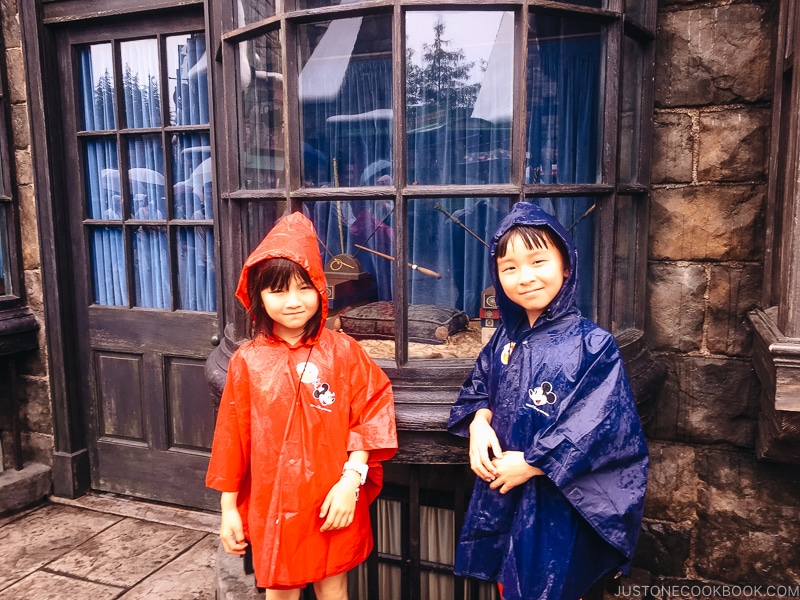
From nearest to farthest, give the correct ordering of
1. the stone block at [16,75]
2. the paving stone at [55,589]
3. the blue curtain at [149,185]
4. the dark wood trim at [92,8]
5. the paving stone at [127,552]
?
the paving stone at [55,589] → the paving stone at [127,552] → the dark wood trim at [92,8] → the blue curtain at [149,185] → the stone block at [16,75]

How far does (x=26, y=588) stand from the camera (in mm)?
2842

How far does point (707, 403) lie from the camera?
258 centimetres

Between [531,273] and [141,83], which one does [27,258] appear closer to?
[141,83]

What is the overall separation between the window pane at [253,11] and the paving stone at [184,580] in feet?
7.93

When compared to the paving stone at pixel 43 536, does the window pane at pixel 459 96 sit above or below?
above

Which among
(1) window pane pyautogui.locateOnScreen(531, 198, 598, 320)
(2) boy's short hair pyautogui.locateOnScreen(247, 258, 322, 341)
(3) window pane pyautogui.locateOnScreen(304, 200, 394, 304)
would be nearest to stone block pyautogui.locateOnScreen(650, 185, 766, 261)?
(1) window pane pyautogui.locateOnScreen(531, 198, 598, 320)

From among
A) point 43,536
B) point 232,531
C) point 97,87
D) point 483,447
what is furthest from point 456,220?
point 43,536

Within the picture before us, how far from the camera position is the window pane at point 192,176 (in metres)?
3.32

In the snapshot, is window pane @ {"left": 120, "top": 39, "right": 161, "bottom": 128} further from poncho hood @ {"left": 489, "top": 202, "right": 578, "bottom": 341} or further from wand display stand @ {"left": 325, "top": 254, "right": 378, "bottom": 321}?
poncho hood @ {"left": 489, "top": 202, "right": 578, "bottom": 341}

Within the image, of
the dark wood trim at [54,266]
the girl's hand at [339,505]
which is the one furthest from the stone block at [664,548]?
the dark wood trim at [54,266]

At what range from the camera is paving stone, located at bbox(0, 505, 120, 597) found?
3021 millimetres

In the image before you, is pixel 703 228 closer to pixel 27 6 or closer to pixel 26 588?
pixel 26 588

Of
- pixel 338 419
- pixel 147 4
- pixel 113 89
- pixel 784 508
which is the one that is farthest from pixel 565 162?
pixel 113 89

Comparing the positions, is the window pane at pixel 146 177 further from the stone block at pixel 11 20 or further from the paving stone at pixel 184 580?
the paving stone at pixel 184 580
